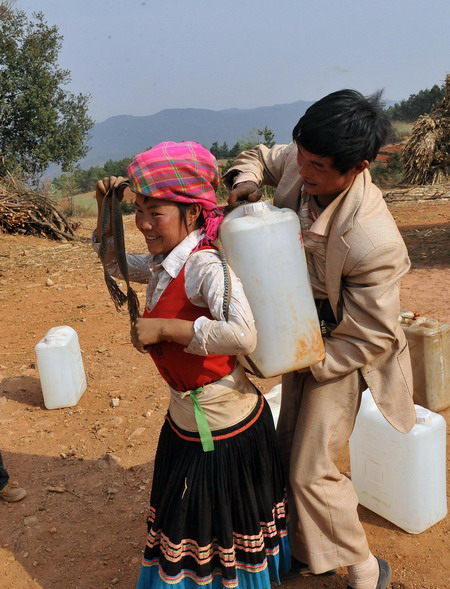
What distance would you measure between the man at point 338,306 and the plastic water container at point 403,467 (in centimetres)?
42

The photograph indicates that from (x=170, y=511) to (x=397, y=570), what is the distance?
1128mm

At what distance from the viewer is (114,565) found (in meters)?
2.57

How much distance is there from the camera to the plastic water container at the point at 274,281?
65.7 inches

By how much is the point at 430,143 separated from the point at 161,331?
419 inches

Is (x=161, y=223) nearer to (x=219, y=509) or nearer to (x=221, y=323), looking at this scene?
(x=221, y=323)

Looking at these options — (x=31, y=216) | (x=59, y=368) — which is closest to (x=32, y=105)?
(x=31, y=216)

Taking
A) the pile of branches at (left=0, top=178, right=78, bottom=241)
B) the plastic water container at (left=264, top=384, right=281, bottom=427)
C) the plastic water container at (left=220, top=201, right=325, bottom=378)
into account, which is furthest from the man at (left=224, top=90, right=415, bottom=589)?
the pile of branches at (left=0, top=178, right=78, bottom=241)

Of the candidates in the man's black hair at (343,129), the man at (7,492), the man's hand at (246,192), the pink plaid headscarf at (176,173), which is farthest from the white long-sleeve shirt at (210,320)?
the man at (7,492)

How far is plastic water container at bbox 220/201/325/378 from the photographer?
65.7 inches

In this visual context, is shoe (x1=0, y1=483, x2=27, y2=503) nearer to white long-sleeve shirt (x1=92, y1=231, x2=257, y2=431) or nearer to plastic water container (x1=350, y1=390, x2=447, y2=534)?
white long-sleeve shirt (x1=92, y1=231, x2=257, y2=431)

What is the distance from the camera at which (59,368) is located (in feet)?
12.7

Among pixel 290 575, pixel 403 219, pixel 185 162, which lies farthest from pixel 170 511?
pixel 403 219

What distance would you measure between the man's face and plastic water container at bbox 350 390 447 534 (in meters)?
1.25

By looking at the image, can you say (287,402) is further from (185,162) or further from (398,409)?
(185,162)
